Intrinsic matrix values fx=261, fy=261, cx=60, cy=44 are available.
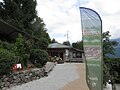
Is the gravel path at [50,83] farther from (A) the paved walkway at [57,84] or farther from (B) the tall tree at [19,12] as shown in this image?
(B) the tall tree at [19,12]

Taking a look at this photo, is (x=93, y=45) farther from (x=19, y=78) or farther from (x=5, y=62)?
(x=19, y=78)

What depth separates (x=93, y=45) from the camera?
7.88 meters

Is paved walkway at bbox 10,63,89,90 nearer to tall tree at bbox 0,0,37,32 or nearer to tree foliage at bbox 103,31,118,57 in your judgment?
tree foliage at bbox 103,31,118,57

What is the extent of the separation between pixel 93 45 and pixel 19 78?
791cm

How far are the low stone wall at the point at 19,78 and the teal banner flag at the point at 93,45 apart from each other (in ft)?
20.3

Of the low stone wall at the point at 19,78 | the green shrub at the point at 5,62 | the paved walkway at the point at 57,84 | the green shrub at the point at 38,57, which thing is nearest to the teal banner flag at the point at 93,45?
the paved walkway at the point at 57,84

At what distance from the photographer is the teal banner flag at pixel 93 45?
7.75 metres

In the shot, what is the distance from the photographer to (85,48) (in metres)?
8.00

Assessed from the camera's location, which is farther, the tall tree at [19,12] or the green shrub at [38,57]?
the tall tree at [19,12]

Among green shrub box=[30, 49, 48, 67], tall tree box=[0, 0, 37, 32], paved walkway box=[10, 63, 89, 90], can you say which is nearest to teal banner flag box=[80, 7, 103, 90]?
paved walkway box=[10, 63, 89, 90]

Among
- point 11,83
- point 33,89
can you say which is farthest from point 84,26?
point 11,83

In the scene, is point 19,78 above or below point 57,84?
above

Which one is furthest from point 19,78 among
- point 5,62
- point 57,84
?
point 5,62

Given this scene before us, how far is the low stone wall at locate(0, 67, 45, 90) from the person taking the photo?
13030 millimetres
